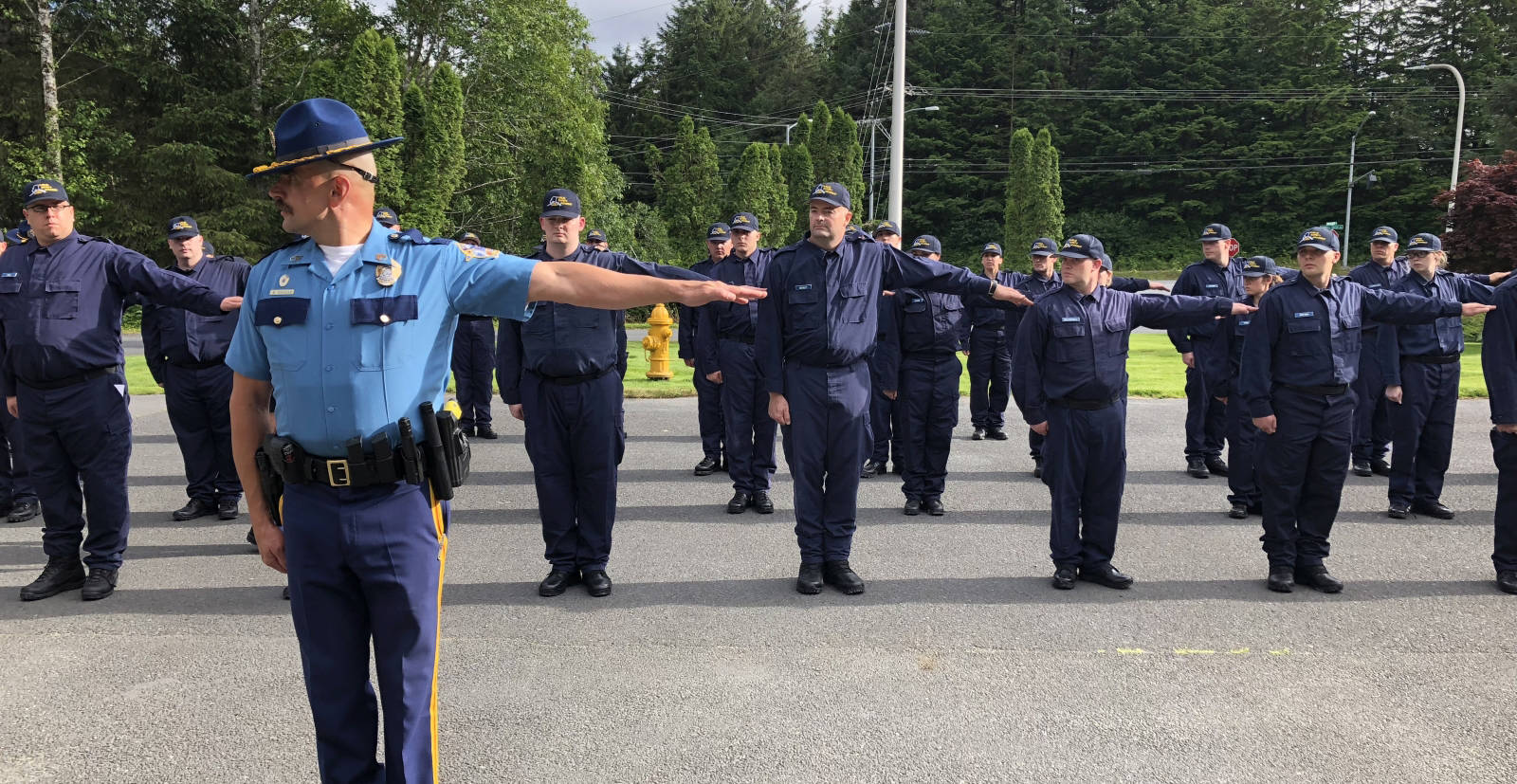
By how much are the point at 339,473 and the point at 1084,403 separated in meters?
4.47

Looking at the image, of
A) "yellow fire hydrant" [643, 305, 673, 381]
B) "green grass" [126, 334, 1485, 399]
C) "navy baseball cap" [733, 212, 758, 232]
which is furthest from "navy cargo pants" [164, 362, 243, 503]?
"yellow fire hydrant" [643, 305, 673, 381]

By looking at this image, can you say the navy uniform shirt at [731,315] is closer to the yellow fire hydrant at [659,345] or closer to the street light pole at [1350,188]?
the yellow fire hydrant at [659,345]

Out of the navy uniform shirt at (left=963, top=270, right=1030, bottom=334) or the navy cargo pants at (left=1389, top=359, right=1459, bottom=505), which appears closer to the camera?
the navy cargo pants at (left=1389, top=359, right=1459, bottom=505)

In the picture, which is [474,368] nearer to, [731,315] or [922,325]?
[731,315]

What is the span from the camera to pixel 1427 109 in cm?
5031

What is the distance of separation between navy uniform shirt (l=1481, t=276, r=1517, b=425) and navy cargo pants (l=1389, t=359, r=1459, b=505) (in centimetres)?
189

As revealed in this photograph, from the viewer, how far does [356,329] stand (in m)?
2.62

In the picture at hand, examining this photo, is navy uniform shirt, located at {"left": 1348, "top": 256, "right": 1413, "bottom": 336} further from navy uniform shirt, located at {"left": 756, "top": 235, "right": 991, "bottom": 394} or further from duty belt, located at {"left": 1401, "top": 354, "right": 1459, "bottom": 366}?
navy uniform shirt, located at {"left": 756, "top": 235, "right": 991, "bottom": 394}

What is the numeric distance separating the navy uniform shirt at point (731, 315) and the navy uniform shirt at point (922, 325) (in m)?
1.21

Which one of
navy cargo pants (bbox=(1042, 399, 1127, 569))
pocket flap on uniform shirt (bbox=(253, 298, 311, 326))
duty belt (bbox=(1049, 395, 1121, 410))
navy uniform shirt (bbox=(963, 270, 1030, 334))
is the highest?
pocket flap on uniform shirt (bbox=(253, 298, 311, 326))

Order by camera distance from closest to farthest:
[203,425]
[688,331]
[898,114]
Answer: [203,425], [688,331], [898,114]

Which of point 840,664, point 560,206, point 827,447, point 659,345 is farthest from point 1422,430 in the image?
point 659,345

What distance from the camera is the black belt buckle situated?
8.57ft

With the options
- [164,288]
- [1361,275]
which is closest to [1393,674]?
[1361,275]
